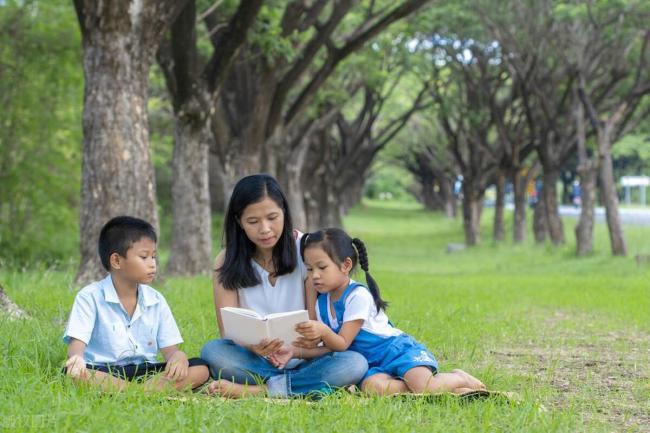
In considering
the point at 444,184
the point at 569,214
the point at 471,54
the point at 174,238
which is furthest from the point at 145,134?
the point at 444,184

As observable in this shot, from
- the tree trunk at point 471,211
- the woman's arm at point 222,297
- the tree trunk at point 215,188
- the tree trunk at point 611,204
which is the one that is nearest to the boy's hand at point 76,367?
the woman's arm at point 222,297

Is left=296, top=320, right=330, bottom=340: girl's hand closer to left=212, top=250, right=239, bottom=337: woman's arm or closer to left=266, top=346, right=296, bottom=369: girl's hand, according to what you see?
left=266, top=346, right=296, bottom=369: girl's hand

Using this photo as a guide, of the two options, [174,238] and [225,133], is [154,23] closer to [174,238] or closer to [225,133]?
[174,238]

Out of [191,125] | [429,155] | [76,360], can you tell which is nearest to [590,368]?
[76,360]

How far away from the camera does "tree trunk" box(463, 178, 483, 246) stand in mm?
33375

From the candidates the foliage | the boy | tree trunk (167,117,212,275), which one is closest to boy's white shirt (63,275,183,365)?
the boy

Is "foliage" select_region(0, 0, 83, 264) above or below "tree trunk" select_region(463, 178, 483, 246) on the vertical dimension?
above

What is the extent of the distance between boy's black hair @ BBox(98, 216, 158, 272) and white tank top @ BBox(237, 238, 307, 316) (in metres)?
0.75

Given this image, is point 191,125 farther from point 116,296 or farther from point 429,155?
point 429,155

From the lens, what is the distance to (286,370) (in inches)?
223

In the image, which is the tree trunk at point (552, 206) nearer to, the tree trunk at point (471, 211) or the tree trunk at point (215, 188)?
the tree trunk at point (471, 211)

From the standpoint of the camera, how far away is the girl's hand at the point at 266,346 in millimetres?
5391

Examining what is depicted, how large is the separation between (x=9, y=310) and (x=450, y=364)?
127 inches

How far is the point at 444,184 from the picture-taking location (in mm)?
58969
